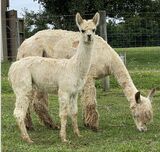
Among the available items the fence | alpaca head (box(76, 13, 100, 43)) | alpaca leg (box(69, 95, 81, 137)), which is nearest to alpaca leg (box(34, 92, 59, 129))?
alpaca leg (box(69, 95, 81, 137))

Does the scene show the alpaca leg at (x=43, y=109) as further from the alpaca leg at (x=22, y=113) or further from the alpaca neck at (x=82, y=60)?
the alpaca neck at (x=82, y=60)

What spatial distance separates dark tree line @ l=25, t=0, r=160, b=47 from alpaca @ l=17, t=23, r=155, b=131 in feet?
38.0

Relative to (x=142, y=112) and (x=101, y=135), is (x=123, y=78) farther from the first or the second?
(x=101, y=135)

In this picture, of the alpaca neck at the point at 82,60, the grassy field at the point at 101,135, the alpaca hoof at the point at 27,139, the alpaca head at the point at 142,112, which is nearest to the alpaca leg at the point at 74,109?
the grassy field at the point at 101,135

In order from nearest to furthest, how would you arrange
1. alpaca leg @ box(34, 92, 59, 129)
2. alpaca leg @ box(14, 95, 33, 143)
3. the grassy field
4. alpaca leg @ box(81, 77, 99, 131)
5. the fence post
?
1. the grassy field
2. alpaca leg @ box(14, 95, 33, 143)
3. alpaca leg @ box(81, 77, 99, 131)
4. alpaca leg @ box(34, 92, 59, 129)
5. the fence post

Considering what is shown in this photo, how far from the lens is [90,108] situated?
868 cm

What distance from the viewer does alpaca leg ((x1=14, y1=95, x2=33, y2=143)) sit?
747cm

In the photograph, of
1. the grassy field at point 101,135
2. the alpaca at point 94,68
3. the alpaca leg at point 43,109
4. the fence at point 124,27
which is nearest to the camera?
the grassy field at point 101,135

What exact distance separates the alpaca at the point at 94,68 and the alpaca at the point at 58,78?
2.91 feet

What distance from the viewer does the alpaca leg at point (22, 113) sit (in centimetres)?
747

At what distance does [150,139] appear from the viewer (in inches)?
298

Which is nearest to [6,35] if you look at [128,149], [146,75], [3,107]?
[146,75]

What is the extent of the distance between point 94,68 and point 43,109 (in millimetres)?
1138

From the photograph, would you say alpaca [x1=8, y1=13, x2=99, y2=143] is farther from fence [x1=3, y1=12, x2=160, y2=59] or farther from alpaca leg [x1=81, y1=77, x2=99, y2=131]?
fence [x1=3, y1=12, x2=160, y2=59]
